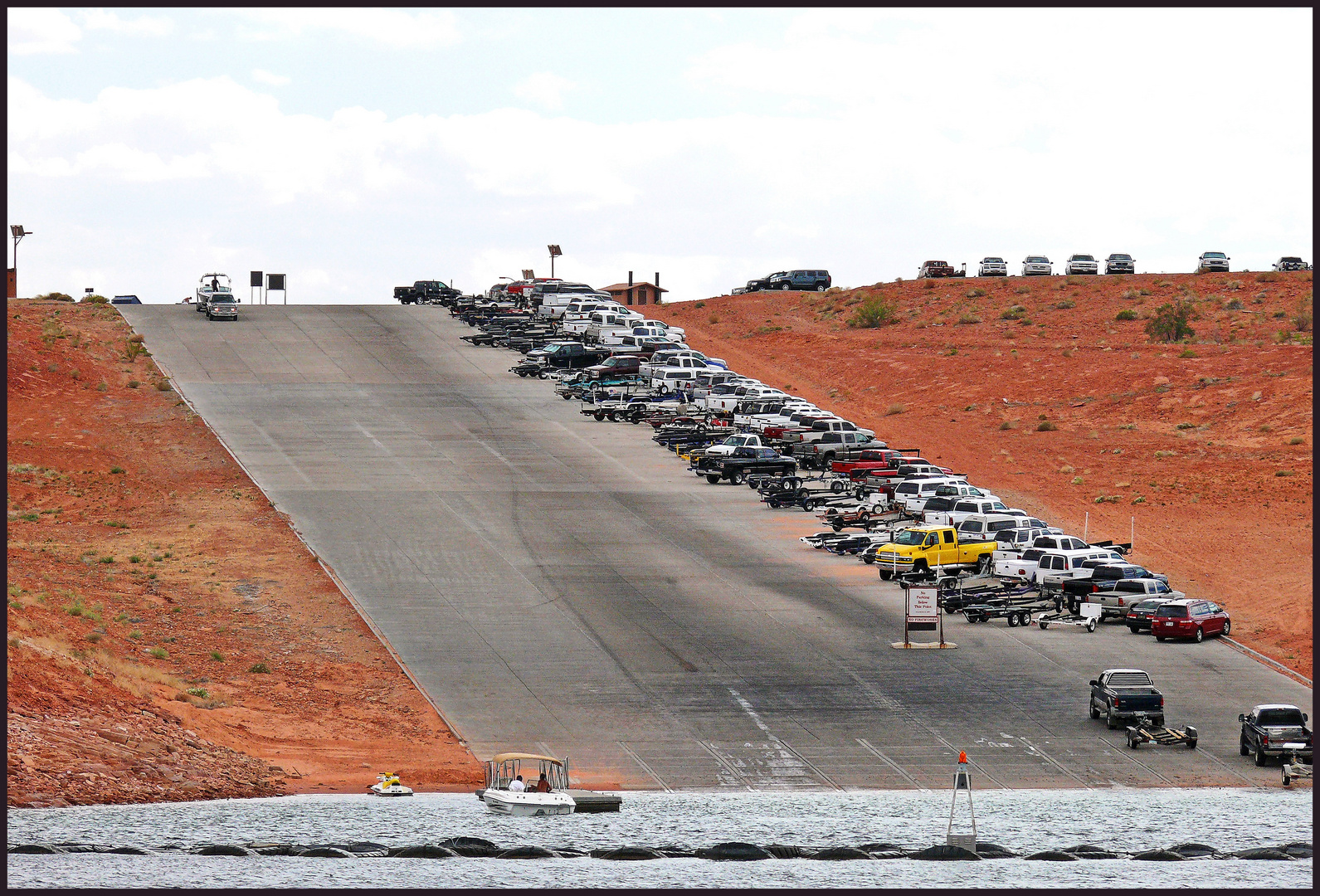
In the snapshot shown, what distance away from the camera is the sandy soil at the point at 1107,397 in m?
80.4

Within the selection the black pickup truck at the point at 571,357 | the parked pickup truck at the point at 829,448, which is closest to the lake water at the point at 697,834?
the parked pickup truck at the point at 829,448

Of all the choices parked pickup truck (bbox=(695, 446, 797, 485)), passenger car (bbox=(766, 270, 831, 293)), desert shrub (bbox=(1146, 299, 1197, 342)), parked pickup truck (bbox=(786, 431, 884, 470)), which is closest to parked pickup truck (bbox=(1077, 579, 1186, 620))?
parked pickup truck (bbox=(695, 446, 797, 485))

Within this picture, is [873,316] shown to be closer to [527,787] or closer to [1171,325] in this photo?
[1171,325]

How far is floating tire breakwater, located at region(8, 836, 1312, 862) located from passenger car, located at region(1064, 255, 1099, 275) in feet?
377

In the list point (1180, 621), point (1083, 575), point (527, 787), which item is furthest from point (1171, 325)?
point (527, 787)

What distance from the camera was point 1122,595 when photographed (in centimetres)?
6700

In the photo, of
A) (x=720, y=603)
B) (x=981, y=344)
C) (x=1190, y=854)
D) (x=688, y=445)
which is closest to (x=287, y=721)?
(x=720, y=603)

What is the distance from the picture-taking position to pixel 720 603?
6738 cm

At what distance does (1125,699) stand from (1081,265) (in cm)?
10981

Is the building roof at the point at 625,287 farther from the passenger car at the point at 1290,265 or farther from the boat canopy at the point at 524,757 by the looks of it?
the boat canopy at the point at 524,757

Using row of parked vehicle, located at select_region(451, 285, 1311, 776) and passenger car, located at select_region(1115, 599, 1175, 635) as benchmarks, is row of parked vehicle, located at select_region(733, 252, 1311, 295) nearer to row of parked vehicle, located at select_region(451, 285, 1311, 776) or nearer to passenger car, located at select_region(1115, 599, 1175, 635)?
row of parked vehicle, located at select_region(451, 285, 1311, 776)

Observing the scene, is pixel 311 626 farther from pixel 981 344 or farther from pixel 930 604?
pixel 981 344

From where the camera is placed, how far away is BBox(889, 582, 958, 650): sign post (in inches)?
2495

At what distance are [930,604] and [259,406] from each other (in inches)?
1994
